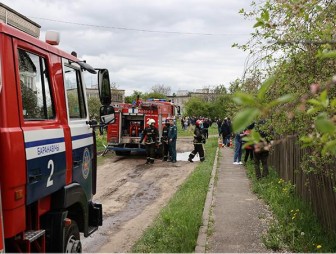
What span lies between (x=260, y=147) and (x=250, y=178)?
34.2 ft

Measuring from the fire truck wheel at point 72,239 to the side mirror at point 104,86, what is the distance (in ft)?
4.67

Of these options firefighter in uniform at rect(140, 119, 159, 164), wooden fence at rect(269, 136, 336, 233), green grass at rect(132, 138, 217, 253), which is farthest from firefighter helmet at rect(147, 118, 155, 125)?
green grass at rect(132, 138, 217, 253)

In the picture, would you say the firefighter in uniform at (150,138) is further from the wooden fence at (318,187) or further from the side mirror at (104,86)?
the side mirror at (104,86)

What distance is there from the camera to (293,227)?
6.12 m

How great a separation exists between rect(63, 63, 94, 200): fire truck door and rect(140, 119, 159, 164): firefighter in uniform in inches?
477

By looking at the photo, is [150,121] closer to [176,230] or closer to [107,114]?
[176,230]

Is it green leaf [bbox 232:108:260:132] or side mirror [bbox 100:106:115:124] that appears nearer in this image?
green leaf [bbox 232:108:260:132]

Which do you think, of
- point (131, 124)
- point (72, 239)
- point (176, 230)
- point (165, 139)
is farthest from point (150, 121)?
point (72, 239)

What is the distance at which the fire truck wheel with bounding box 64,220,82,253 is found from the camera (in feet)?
13.0

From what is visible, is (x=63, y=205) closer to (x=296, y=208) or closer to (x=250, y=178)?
(x=296, y=208)

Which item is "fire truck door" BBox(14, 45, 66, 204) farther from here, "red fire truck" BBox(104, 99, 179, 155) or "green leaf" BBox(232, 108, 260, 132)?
"red fire truck" BBox(104, 99, 179, 155)

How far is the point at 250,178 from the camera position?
12008 millimetres

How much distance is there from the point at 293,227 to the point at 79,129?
3521 mm

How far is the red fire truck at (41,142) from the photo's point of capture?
296 cm
